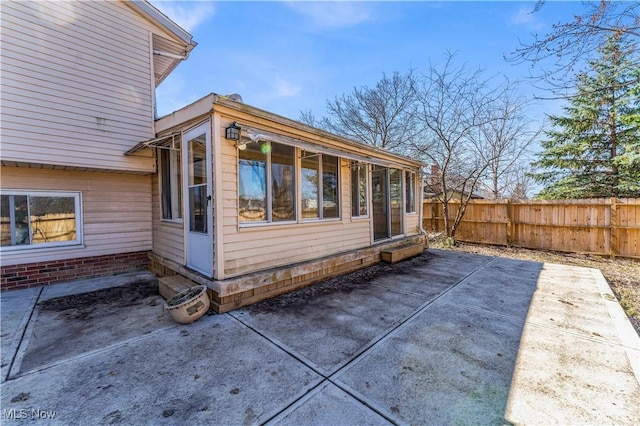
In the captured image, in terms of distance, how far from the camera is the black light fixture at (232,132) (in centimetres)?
371

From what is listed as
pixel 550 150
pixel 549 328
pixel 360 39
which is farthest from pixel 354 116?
pixel 549 328

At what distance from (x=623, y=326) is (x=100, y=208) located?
352 inches

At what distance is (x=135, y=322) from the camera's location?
11.3 ft

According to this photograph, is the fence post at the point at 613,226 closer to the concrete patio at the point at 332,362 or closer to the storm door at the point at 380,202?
the concrete patio at the point at 332,362

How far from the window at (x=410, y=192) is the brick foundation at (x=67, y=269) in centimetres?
735

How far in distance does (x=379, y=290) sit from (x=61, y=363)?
4186mm

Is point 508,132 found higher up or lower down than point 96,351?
higher up

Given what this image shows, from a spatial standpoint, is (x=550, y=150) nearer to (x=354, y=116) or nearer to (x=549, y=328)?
(x=354, y=116)

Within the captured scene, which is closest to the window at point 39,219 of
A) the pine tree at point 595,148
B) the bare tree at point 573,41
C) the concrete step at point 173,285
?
the concrete step at point 173,285

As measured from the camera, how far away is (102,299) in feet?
14.1

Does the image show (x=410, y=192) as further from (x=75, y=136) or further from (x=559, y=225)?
(x=75, y=136)

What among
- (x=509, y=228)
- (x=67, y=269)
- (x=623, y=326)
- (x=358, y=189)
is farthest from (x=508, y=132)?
(x=67, y=269)

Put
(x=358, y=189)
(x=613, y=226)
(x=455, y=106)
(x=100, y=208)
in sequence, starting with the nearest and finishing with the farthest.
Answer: (x=100, y=208)
(x=358, y=189)
(x=613, y=226)
(x=455, y=106)

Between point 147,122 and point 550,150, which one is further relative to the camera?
point 550,150
